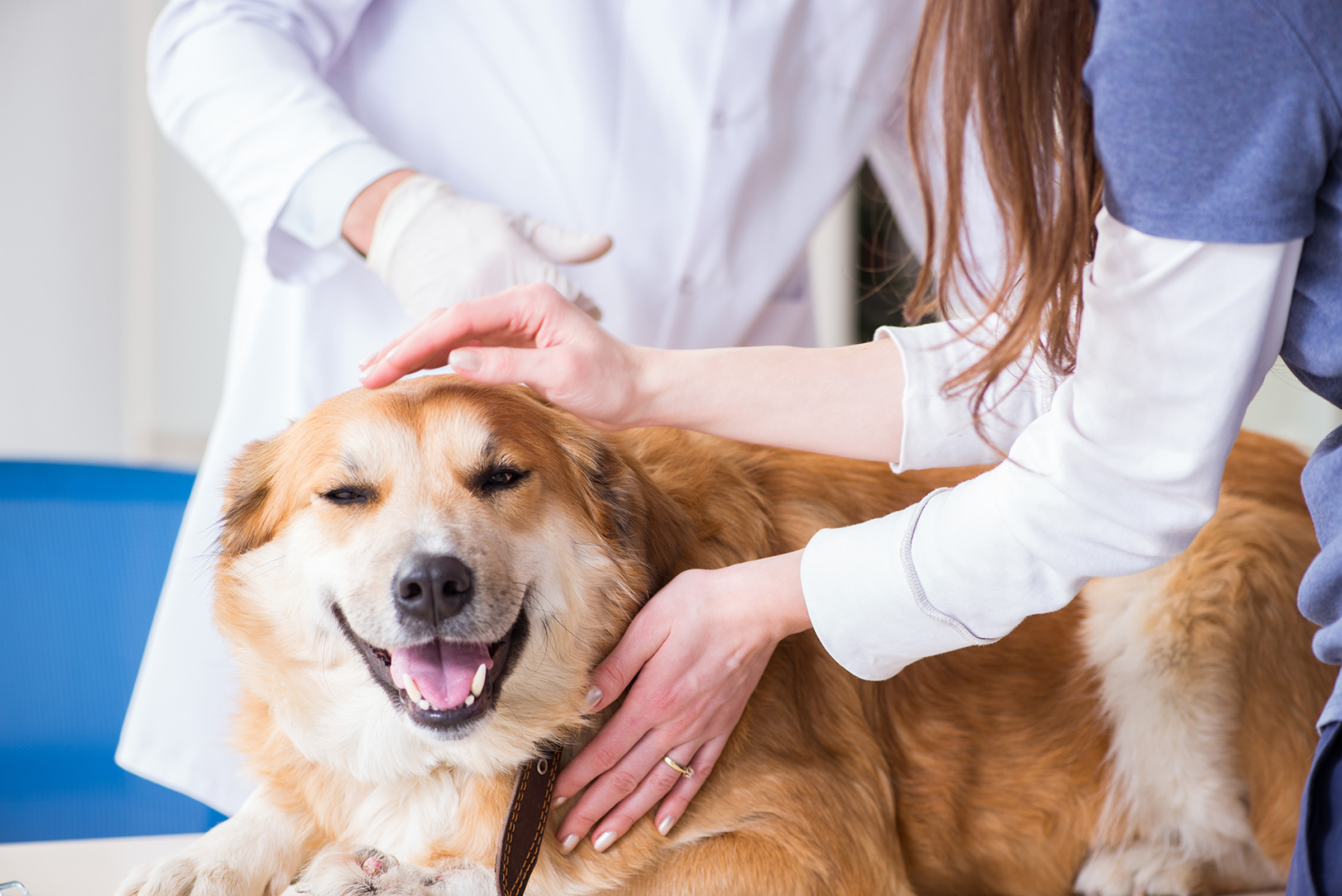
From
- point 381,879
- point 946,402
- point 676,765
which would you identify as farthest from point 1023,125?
point 381,879

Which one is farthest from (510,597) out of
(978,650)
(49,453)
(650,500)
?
(49,453)

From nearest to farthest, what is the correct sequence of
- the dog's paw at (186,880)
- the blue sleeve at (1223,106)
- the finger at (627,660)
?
1. the blue sleeve at (1223,106)
2. the dog's paw at (186,880)
3. the finger at (627,660)

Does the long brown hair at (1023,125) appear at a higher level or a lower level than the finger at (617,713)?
higher

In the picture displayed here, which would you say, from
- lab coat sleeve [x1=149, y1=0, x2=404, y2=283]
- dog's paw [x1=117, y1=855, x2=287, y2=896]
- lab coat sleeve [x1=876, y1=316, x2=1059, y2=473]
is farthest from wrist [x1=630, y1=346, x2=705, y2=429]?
dog's paw [x1=117, y1=855, x2=287, y2=896]

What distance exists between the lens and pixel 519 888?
90 cm

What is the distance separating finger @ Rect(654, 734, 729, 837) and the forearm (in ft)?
1.01

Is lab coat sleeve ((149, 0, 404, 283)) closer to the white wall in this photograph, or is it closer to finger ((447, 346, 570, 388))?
finger ((447, 346, 570, 388))

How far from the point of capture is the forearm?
1.04 m

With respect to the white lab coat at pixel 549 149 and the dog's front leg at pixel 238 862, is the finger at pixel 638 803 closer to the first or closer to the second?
the dog's front leg at pixel 238 862

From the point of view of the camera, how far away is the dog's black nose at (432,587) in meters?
0.91

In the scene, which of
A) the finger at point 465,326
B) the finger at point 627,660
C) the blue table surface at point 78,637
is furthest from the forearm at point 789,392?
the blue table surface at point 78,637

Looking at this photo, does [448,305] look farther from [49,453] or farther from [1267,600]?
[49,453]

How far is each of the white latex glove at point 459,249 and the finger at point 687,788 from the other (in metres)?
0.50

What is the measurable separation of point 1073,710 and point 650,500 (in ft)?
1.89
